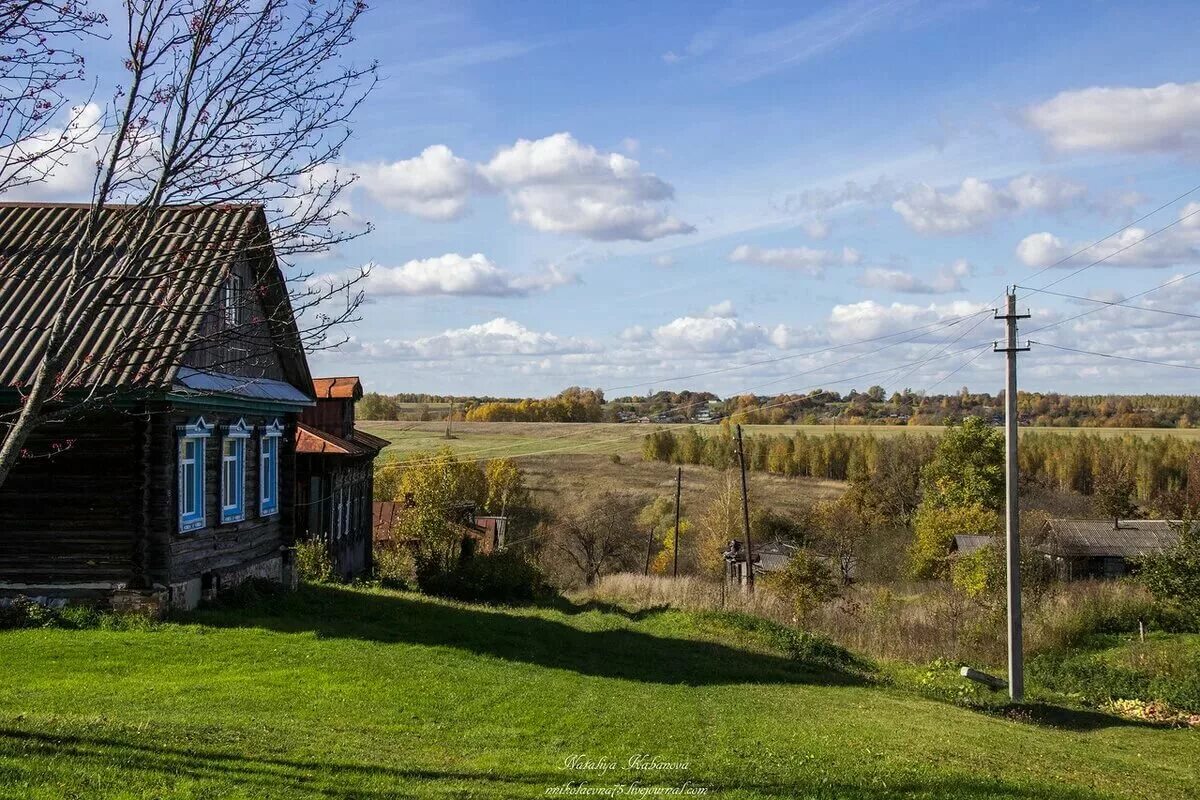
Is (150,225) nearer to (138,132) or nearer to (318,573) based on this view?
(138,132)

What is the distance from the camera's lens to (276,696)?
13.3 meters

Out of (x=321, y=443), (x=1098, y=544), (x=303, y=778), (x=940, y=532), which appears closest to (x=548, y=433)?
(x=940, y=532)

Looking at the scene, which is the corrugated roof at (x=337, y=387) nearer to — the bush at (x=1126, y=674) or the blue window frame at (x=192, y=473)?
the blue window frame at (x=192, y=473)

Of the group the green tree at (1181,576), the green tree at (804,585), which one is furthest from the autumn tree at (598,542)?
the green tree at (1181,576)

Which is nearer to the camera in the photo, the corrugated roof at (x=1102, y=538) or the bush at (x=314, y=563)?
the bush at (x=314, y=563)

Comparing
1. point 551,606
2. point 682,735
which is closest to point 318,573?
point 551,606

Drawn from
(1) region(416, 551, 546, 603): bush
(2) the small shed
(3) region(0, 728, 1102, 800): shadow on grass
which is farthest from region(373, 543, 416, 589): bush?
(2) the small shed

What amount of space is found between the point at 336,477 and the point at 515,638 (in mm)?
12409

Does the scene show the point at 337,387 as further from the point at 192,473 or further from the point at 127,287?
the point at 127,287

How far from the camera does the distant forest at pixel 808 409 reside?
71.1 metres

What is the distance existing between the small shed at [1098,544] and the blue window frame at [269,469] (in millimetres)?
39581

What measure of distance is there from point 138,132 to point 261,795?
533cm

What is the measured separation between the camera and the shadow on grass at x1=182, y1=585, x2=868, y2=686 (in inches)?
760

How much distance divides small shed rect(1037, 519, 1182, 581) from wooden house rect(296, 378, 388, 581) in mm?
33318
